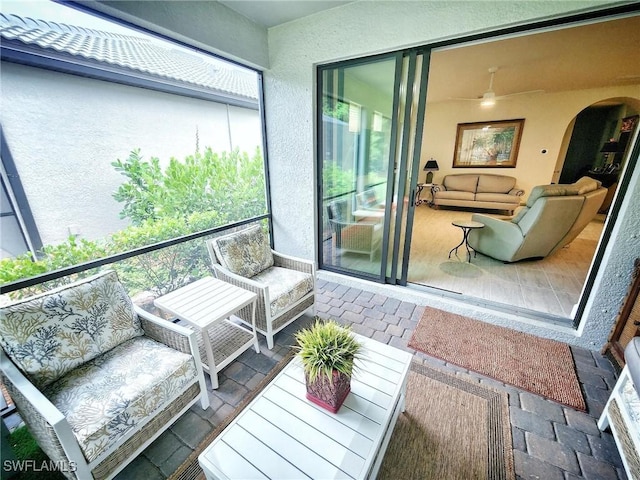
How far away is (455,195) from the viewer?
22.0ft

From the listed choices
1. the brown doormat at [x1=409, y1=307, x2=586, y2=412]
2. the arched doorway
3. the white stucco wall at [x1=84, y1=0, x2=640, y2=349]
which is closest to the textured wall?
the white stucco wall at [x1=84, y1=0, x2=640, y2=349]

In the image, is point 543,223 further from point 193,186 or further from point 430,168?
point 430,168

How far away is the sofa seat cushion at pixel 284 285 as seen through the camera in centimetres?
202

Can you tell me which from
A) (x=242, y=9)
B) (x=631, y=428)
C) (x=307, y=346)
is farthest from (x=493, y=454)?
(x=242, y=9)

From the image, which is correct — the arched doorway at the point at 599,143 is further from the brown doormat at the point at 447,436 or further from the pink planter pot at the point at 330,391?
the pink planter pot at the point at 330,391

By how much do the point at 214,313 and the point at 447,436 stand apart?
5.10 ft

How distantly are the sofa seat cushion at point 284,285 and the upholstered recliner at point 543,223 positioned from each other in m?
2.77

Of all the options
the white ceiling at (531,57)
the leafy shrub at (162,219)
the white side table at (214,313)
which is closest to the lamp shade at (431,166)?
the white ceiling at (531,57)

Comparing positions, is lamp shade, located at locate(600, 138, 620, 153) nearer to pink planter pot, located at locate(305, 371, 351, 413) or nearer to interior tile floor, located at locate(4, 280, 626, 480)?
interior tile floor, located at locate(4, 280, 626, 480)

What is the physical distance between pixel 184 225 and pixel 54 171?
90 centimetres

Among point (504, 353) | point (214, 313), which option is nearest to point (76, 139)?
point (214, 313)

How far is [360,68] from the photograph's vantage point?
8.38 ft

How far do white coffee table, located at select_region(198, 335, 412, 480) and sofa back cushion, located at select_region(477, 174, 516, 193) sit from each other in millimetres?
6788

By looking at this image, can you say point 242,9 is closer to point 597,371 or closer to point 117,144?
point 117,144
